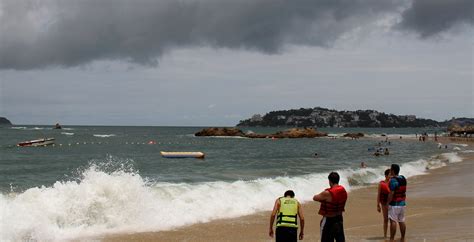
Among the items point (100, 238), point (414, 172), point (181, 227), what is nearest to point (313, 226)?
point (181, 227)

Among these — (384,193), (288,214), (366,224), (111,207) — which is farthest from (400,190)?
(111,207)

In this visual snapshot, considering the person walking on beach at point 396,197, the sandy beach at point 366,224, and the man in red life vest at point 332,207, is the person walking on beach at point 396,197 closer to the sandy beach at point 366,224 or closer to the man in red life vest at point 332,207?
the sandy beach at point 366,224

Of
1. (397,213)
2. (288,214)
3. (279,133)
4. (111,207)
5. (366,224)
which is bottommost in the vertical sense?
(366,224)

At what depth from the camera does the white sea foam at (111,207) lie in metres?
12.5

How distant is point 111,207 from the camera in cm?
1446

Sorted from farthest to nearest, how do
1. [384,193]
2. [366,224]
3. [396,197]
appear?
[366,224]
[384,193]
[396,197]

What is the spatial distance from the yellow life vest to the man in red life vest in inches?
16.2

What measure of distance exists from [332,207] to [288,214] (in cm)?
80

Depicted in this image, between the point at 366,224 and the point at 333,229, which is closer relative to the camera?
the point at 333,229

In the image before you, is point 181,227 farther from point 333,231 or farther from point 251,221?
point 333,231

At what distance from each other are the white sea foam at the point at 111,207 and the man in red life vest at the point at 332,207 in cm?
615

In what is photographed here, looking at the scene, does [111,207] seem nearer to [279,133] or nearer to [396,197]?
[396,197]

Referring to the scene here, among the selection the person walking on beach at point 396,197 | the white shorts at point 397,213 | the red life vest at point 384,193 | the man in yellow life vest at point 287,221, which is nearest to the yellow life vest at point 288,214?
the man in yellow life vest at point 287,221

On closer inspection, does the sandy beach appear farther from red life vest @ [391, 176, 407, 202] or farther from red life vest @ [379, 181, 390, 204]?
red life vest @ [391, 176, 407, 202]
